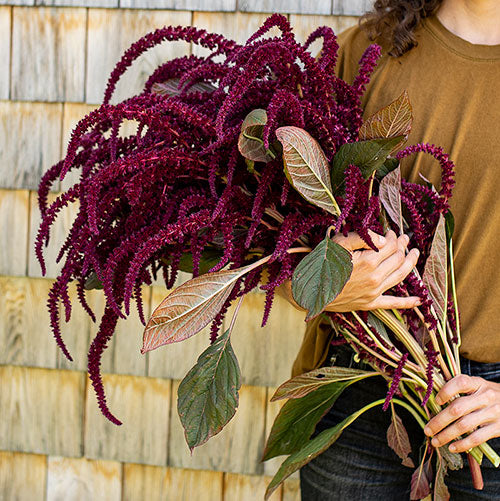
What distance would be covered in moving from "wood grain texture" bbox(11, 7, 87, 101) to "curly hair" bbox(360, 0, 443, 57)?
79 centimetres

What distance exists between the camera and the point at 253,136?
27.5 inches

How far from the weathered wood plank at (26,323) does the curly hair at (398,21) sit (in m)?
1.04

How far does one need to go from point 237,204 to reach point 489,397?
464 mm

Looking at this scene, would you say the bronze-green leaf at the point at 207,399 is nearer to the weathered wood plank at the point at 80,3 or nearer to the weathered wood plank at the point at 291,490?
the weathered wood plank at the point at 291,490

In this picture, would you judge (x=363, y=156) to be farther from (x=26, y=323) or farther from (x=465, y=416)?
(x=26, y=323)

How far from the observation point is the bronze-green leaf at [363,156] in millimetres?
714

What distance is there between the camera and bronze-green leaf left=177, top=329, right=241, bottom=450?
77 centimetres

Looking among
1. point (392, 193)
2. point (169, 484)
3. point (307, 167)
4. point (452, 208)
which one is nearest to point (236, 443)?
point (169, 484)

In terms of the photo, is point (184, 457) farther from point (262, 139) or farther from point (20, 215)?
point (262, 139)

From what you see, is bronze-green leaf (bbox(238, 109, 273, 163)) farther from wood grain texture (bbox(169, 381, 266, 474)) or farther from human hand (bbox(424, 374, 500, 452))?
wood grain texture (bbox(169, 381, 266, 474))


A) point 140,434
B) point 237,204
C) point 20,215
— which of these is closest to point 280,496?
point 140,434

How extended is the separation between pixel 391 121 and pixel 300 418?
0.49 meters

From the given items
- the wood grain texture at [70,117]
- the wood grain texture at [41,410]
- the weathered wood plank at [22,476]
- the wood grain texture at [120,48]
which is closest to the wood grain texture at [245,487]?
the wood grain texture at [41,410]

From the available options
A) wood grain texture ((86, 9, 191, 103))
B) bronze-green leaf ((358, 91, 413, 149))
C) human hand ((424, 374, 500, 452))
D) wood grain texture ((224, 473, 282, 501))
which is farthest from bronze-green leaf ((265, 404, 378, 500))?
wood grain texture ((86, 9, 191, 103))
